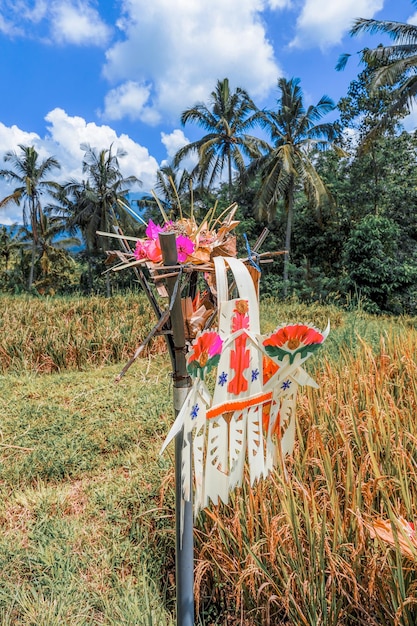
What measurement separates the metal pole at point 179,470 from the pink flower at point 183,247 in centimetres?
4

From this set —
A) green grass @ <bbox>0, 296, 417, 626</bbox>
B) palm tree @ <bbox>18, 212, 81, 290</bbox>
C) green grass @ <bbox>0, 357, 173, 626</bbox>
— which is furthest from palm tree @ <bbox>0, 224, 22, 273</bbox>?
green grass @ <bbox>0, 296, 417, 626</bbox>

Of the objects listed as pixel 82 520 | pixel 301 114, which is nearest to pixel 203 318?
pixel 82 520

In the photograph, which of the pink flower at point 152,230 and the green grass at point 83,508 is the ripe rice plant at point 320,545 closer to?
the green grass at point 83,508

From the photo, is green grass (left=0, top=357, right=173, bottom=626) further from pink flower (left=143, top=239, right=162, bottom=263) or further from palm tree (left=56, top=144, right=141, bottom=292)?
palm tree (left=56, top=144, right=141, bottom=292)

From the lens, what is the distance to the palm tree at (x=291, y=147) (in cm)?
1314

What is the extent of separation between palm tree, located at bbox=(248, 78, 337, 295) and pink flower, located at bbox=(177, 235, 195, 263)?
1270 cm

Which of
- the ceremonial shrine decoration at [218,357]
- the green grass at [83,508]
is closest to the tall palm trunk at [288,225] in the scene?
the green grass at [83,508]

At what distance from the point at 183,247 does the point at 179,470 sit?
0.51 m

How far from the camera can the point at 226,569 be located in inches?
54.7

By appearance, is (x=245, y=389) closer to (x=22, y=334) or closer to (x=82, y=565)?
(x=82, y=565)

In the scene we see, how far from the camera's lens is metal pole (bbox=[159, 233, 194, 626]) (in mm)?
795

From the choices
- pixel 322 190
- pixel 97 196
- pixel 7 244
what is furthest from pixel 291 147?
pixel 7 244

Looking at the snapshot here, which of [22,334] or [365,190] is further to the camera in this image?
[365,190]

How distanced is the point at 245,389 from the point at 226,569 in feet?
3.00
